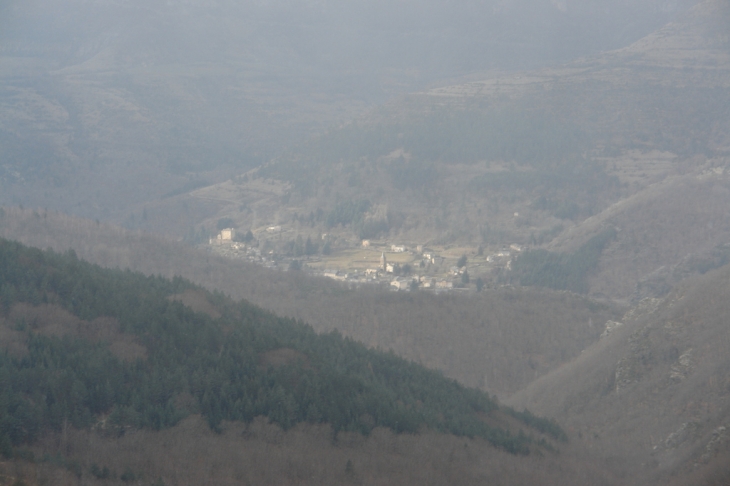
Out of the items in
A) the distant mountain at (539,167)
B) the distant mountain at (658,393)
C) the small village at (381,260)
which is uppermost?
the distant mountain at (539,167)

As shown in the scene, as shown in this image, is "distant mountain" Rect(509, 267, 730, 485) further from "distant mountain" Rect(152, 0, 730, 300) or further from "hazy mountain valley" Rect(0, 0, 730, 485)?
"distant mountain" Rect(152, 0, 730, 300)

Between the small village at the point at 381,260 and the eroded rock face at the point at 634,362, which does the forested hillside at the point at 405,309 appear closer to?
the eroded rock face at the point at 634,362

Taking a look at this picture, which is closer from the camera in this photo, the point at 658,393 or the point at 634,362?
the point at 658,393

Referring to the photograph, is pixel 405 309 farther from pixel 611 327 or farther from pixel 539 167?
pixel 539 167

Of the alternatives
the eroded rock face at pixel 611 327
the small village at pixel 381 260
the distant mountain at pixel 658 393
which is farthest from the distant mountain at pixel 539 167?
the distant mountain at pixel 658 393

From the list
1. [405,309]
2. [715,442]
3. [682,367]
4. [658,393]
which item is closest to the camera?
[715,442]

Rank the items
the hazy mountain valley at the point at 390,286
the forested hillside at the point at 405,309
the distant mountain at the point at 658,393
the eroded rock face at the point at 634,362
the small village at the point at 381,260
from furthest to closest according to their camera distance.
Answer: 1. the small village at the point at 381,260
2. the forested hillside at the point at 405,309
3. the eroded rock face at the point at 634,362
4. the distant mountain at the point at 658,393
5. the hazy mountain valley at the point at 390,286

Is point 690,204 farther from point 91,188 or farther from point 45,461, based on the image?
point 91,188

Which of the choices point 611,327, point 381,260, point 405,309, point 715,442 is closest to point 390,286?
point 405,309
